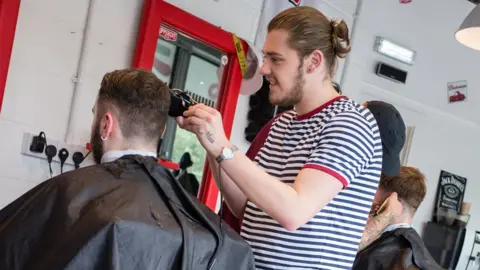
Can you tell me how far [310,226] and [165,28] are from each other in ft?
6.48

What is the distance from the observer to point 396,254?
2.71 meters

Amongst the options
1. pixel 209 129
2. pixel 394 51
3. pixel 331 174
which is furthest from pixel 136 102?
pixel 394 51

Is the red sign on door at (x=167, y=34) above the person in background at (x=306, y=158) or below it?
above

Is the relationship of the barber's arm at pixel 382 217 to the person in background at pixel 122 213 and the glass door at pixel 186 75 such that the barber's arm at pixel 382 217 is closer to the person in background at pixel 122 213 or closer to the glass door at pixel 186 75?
the glass door at pixel 186 75

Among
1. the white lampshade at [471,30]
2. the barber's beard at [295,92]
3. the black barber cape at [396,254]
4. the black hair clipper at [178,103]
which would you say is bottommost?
the black barber cape at [396,254]

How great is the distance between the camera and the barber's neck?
5.24ft

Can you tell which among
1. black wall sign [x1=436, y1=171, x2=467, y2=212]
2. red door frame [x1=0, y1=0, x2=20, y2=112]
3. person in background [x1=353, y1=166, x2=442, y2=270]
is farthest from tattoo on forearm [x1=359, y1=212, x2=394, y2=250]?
black wall sign [x1=436, y1=171, x2=467, y2=212]

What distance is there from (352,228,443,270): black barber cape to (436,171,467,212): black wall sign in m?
2.46

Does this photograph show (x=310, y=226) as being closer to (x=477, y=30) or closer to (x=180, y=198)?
(x=180, y=198)

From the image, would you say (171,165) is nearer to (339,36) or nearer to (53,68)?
(53,68)

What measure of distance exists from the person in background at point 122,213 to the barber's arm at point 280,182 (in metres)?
0.22

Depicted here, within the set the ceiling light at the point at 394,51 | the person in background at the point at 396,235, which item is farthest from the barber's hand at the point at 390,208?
the ceiling light at the point at 394,51

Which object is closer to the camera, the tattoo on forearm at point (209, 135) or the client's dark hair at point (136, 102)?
the tattoo on forearm at point (209, 135)

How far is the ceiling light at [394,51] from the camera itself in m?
4.52
